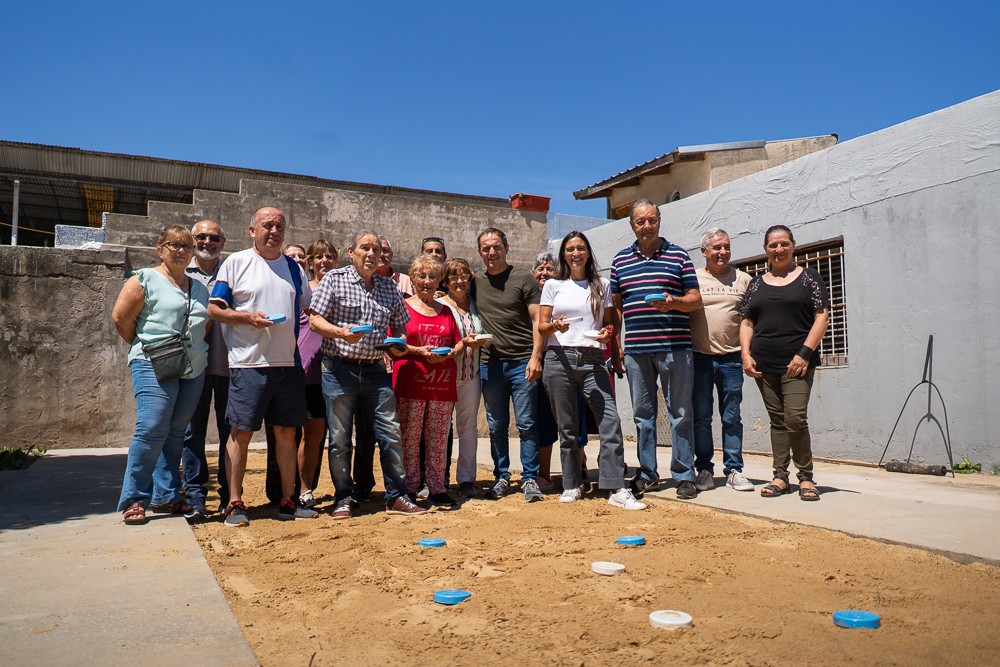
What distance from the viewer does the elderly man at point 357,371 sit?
4.61 metres

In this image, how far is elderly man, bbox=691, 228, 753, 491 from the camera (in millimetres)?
5324

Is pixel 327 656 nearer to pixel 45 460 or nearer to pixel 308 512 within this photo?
pixel 308 512

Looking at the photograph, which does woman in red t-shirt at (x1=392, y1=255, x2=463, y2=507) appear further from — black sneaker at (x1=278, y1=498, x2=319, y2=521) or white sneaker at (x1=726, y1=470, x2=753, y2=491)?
white sneaker at (x1=726, y1=470, x2=753, y2=491)

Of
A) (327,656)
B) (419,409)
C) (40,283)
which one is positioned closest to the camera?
(327,656)

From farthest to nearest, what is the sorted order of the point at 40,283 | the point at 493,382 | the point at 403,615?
the point at 40,283
the point at 493,382
the point at 403,615

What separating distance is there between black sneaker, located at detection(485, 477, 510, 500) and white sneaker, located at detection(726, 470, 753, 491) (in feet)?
5.15

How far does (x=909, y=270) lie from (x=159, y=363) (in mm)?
6615

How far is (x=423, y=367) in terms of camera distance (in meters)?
4.98

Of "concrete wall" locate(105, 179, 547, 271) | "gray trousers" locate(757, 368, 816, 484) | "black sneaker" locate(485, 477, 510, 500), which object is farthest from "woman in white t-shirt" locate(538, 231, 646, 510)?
"concrete wall" locate(105, 179, 547, 271)

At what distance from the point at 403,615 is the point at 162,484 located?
96.9 inches

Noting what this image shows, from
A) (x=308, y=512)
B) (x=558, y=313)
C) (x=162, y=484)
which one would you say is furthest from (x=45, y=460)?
(x=558, y=313)

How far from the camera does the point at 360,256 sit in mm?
4738

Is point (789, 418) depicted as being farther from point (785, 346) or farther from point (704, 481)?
point (704, 481)

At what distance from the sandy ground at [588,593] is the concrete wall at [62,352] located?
5.39 metres
